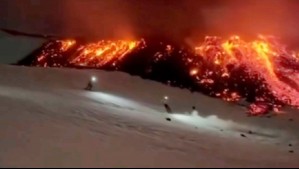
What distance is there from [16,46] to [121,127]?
6.77 meters

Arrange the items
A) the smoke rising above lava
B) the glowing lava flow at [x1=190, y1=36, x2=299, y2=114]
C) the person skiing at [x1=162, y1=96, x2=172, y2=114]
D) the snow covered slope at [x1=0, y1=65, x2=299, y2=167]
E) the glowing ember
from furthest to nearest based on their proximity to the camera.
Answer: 1. the smoke rising above lava
2. the glowing lava flow at [x1=190, y1=36, x2=299, y2=114]
3. the glowing ember
4. the person skiing at [x1=162, y1=96, x2=172, y2=114]
5. the snow covered slope at [x1=0, y1=65, x2=299, y2=167]

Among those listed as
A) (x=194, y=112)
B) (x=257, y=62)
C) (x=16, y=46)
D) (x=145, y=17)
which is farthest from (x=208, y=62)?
(x=16, y=46)

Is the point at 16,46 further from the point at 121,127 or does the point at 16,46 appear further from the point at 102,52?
the point at 121,127

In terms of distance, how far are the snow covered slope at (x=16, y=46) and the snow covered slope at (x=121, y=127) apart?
2.02m

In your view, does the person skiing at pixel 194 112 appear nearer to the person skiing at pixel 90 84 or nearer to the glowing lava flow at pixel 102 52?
the person skiing at pixel 90 84

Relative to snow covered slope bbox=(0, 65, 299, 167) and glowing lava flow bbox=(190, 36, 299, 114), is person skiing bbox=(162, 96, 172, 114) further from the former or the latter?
glowing lava flow bbox=(190, 36, 299, 114)

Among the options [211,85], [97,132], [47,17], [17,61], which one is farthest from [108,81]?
[97,132]

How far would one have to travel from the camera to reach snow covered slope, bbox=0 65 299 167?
330cm

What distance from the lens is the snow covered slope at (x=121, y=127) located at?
3305 millimetres

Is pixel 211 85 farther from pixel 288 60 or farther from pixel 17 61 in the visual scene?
pixel 17 61

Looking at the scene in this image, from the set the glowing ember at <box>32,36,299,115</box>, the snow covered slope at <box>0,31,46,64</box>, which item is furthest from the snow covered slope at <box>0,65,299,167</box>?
the snow covered slope at <box>0,31,46,64</box>

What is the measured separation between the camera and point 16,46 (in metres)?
11.2

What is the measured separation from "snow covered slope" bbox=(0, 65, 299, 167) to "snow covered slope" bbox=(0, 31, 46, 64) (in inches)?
79.4

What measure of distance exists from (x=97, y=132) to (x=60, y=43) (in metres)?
7.28
